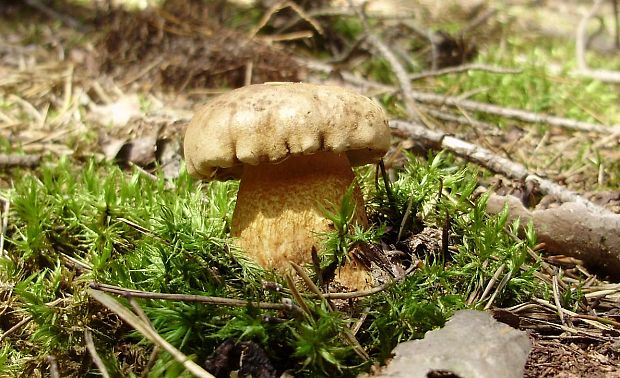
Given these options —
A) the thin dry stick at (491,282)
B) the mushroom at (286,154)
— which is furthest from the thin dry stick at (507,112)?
the thin dry stick at (491,282)

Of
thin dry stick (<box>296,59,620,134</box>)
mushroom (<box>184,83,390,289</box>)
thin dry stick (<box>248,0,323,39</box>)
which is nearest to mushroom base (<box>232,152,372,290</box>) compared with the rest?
mushroom (<box>184,83,390,289</box>)

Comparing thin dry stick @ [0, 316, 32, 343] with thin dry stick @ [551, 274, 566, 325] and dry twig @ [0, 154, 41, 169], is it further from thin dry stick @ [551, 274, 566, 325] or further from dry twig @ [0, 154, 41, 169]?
thin dry stick @ [551, 274, 566, 325]

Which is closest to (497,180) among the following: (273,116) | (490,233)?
(490,233)

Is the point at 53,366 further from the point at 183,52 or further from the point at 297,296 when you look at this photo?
the point at 183,52

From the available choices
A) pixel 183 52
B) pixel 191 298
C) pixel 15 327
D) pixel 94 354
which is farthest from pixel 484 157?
pixel 183 52

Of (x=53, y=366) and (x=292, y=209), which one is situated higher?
(x=292, y=209)

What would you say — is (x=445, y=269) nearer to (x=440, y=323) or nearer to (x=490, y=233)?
(x=490, y=233)
